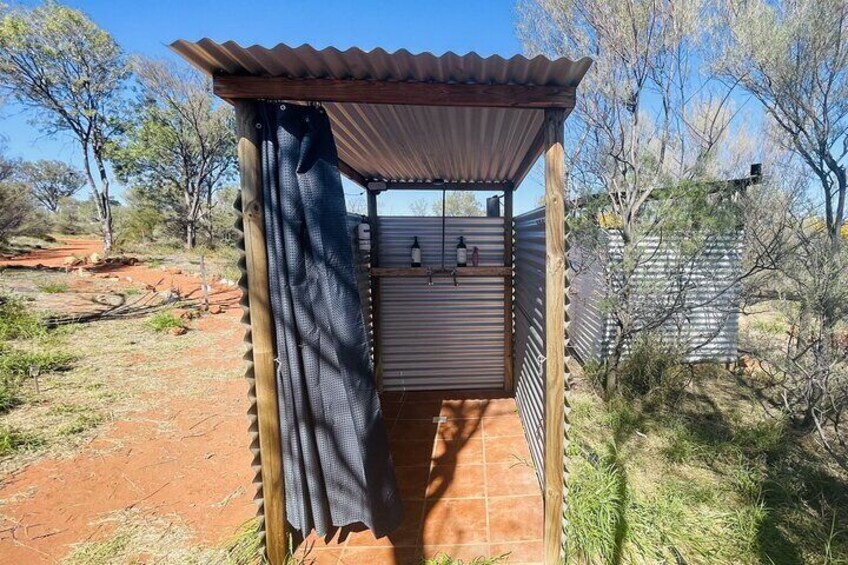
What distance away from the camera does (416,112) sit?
1.95 m

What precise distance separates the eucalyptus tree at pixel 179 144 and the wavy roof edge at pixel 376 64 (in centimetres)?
1342

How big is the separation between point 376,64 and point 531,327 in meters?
1.93

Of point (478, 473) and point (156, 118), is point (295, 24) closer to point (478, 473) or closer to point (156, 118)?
point (478, 473)

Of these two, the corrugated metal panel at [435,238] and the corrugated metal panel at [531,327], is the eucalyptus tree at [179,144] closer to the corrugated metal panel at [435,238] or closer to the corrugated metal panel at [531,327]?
the corrugated metal panel at [435,238]

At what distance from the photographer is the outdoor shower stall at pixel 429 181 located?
1.49 metres

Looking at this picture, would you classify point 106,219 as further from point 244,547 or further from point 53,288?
point 244,547

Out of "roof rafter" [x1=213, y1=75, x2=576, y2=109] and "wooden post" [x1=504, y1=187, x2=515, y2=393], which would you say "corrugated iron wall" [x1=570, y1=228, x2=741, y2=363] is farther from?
"roof rafter" [x1=213, y1=75, x2=576, y2=109]

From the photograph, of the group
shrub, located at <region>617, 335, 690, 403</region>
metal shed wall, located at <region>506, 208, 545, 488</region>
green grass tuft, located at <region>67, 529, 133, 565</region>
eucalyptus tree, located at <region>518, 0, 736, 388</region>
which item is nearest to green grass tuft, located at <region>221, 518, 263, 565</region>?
green grass tuft, located at <region>67, 529, 133, 565</region>

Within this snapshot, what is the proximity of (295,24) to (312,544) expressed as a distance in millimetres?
4342

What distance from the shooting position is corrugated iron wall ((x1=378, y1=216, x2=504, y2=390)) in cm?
360

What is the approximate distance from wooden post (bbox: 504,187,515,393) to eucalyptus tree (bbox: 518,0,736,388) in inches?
46.5

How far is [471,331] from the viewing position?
375 centimetres

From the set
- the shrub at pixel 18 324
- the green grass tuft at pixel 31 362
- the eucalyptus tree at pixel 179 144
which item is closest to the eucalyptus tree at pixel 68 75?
the eucalyptus tree at pixel 179 144

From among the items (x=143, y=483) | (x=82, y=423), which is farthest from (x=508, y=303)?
(x=82, y=423)
